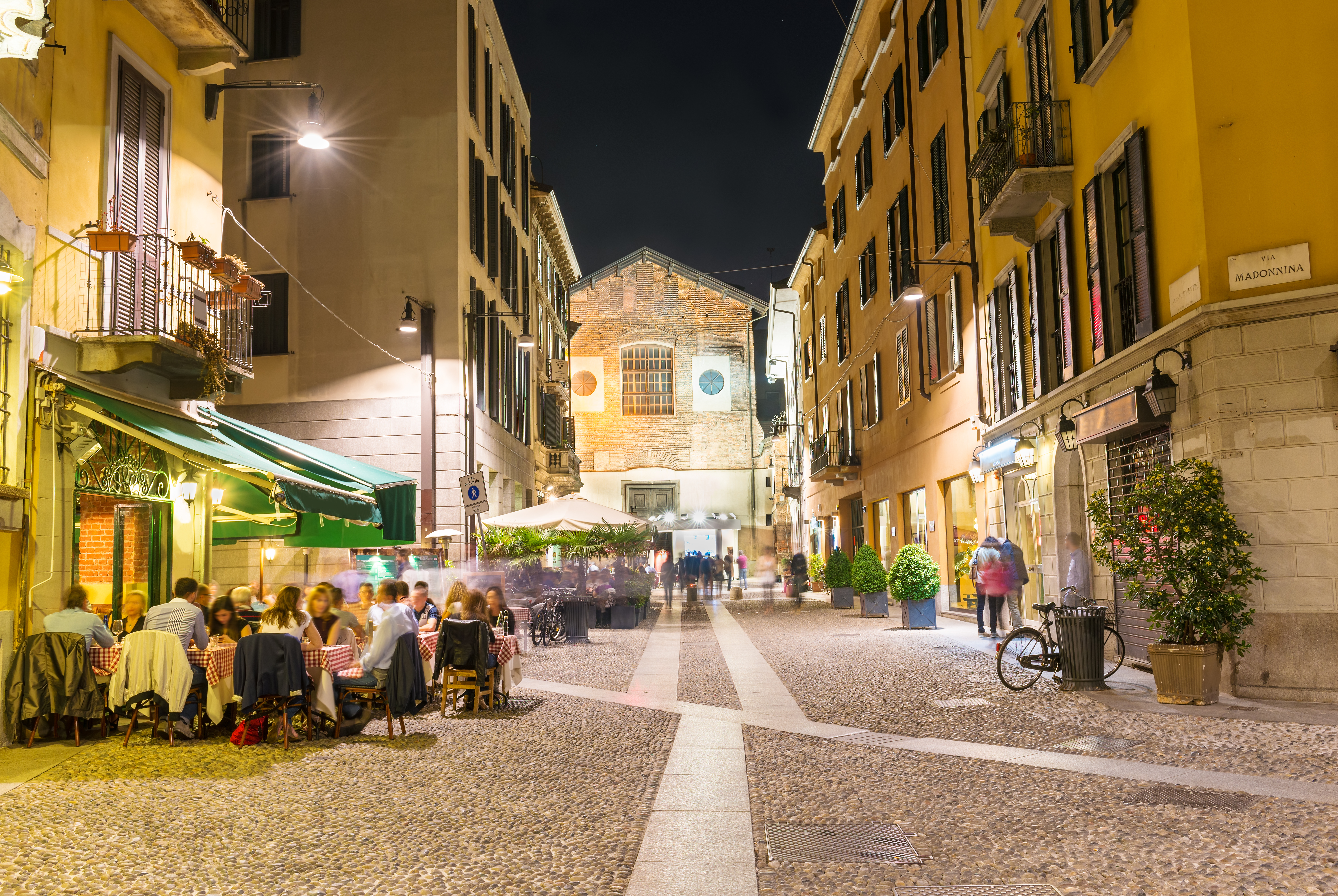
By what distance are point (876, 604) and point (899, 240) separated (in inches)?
321

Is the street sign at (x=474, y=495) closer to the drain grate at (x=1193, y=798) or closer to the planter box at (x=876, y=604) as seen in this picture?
the planter box at (x=876, y=604)

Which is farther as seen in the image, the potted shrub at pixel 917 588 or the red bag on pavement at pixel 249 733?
the potted shrub at pixel 917 588

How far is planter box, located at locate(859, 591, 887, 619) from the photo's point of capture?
2220cm

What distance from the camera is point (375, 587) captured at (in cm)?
1723

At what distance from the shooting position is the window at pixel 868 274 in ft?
88.0

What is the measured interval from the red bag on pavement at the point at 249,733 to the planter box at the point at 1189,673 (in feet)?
25.8

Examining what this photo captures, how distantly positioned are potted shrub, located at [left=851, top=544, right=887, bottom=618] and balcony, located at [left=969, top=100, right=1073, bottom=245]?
27.6ft

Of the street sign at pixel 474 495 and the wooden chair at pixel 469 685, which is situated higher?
the street sign at pixel 474 495

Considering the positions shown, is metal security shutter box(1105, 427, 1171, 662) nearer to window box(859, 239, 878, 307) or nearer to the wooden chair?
the wooden chair

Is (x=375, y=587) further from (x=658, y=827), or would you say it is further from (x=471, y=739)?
(x=658, y=827)

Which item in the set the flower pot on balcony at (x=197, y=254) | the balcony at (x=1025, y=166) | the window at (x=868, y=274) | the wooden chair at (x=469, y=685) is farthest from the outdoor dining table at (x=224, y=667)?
the window at (x=868, y=274)

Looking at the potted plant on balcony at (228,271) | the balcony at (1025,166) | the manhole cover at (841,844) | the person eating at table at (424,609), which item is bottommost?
the manhole cover at (841,844)

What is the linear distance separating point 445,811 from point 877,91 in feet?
78.9

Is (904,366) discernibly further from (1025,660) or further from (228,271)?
(228,271)
